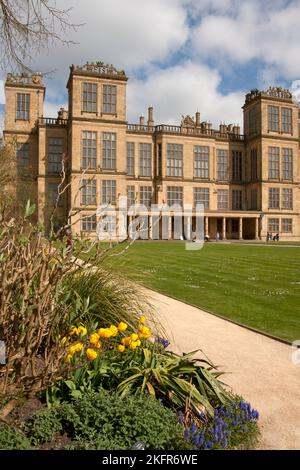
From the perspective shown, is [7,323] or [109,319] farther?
[109,319]

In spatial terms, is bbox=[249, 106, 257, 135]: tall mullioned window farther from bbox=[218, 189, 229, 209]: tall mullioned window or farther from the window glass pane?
bbox=[218, 189, 229, 209]: tall mullioned window

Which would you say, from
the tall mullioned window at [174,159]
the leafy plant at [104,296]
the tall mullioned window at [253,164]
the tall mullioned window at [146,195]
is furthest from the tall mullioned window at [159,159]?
the leafy plant at [104,296]

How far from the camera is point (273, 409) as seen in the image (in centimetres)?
342

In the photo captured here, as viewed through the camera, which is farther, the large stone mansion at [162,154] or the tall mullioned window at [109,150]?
the tall mullioned window at [109,150]

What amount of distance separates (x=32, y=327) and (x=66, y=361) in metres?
0.50

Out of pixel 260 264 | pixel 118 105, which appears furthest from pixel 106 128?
pixel 260 264

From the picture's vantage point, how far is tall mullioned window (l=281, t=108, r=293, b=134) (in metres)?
43.4

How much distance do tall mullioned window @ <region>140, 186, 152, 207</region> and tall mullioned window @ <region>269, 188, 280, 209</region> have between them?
14.0 m

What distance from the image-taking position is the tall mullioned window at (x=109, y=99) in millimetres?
36156

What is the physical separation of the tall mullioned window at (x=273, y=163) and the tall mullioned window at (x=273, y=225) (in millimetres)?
4913

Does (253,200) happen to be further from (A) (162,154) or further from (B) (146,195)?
(B) (146,195)

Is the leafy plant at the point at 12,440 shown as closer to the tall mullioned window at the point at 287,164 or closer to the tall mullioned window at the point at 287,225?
the tall mullioned window at the point at 287,225
